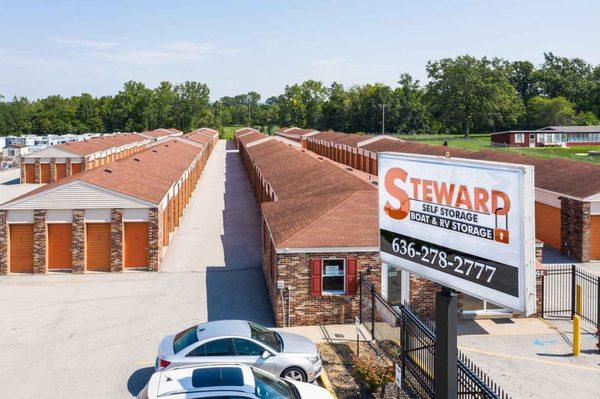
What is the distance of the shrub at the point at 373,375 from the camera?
12.3 metres

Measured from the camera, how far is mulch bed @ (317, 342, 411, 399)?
1243 cm

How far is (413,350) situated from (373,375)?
1015 millimetres

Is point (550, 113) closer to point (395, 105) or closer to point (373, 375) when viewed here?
point (395, 105)

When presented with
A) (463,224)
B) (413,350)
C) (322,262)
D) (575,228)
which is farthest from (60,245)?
(575,228)

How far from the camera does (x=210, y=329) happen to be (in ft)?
43.0

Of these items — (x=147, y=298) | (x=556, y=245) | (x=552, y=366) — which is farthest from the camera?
(x=556, y=245)

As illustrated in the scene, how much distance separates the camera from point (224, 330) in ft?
42.5

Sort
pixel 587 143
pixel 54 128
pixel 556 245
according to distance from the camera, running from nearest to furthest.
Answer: pixel 556 245, pixel 587 143, pixel 54 128

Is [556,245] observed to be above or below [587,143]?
below

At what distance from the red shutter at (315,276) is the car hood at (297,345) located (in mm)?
3277

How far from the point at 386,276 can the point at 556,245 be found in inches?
531

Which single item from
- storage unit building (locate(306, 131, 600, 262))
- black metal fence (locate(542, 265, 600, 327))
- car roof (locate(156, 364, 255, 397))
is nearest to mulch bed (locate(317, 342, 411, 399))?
car roof (locate(156, 364, 255, 397))

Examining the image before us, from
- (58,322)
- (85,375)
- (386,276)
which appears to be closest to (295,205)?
(386,276)

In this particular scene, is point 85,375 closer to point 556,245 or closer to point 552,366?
point 552,366
